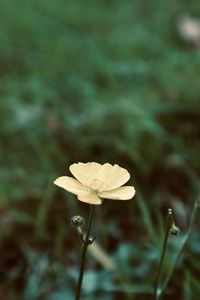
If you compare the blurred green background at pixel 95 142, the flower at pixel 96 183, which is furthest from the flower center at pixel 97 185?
the blurred green background at pixel 95 142

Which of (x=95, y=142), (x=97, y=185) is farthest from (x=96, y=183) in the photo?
(x=95, y=142)

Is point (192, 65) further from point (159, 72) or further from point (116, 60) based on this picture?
point (116, 60)

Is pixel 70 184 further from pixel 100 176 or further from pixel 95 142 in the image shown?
pixel 95 142

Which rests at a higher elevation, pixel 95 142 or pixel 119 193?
pixel 95 142

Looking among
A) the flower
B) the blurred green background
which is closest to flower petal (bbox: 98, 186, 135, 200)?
the flower

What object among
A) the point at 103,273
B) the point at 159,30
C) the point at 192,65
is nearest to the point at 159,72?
the point at 192,65

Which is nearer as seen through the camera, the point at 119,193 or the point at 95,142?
the point at 119,193

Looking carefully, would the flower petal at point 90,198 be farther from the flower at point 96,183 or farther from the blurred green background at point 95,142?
the blurred green background at point 95,142
